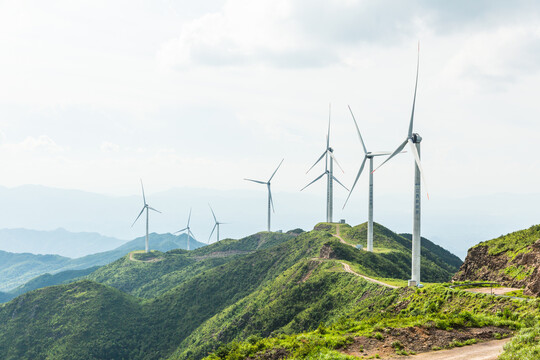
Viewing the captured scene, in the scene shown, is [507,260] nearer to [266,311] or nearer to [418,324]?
[418,324]

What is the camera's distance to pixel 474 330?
121ft

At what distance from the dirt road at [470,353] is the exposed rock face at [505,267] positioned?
16118 mm

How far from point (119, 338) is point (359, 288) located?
309 feet

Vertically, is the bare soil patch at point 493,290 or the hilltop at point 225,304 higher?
the bare soil patch at point 493,290

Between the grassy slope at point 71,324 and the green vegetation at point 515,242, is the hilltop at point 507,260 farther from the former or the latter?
the grassy slope at point 71,324

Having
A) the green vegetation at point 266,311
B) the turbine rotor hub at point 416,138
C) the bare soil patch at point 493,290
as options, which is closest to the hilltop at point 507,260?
the bare soil patch at point 493,290

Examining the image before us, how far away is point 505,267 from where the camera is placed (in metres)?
63.0

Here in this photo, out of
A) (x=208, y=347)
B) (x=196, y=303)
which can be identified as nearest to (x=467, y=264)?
(x=208, y=347)

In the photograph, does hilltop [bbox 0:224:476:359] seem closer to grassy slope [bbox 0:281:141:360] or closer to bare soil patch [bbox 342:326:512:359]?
grassy slope [bbox 0:281:141:360]

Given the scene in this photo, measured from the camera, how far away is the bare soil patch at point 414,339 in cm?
3369

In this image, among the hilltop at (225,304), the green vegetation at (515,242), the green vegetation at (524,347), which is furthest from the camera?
the hilltop at (225,304)

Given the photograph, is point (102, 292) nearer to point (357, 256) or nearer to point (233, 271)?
point (233, 271)

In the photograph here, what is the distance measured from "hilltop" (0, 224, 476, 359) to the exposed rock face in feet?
44.7

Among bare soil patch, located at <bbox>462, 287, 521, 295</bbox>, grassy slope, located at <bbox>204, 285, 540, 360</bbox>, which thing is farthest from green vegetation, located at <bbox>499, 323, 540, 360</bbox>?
bare soil patch, located at <bbox>462, 287, 521, 295</bbox>
